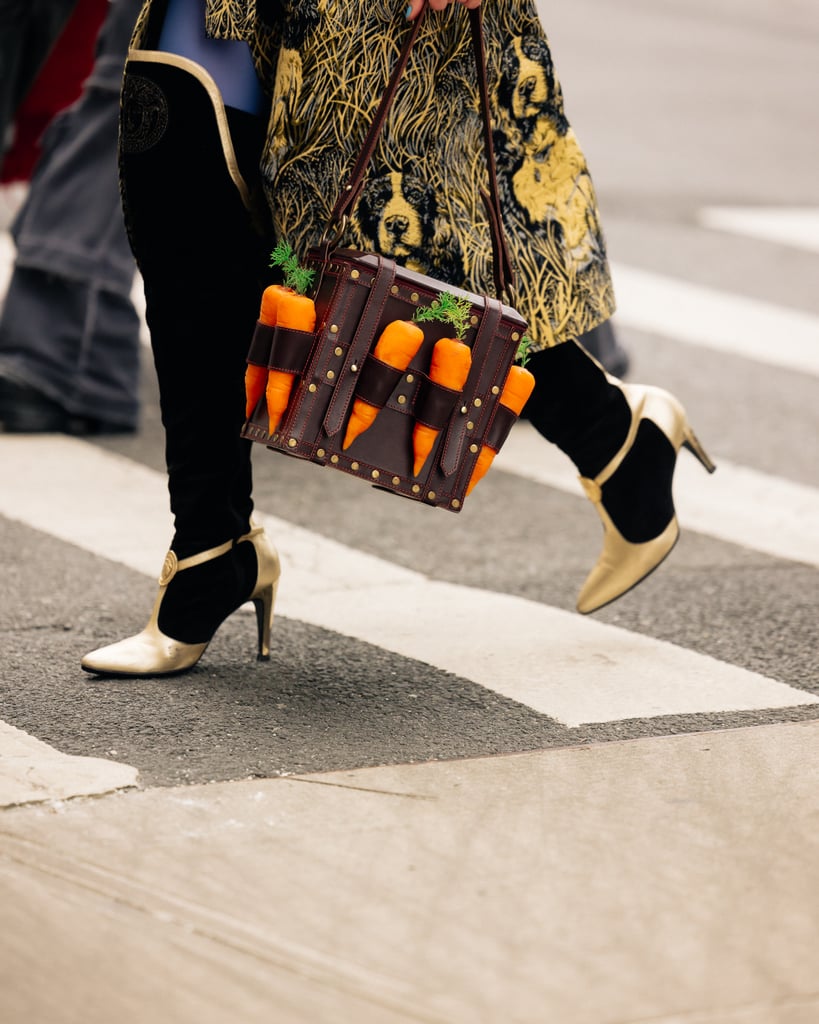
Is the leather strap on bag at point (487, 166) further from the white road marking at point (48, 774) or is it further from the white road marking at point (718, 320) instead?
the white road marking at point (718, 320)

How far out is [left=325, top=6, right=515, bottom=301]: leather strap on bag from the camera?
9.25 ft

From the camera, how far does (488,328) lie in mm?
2830

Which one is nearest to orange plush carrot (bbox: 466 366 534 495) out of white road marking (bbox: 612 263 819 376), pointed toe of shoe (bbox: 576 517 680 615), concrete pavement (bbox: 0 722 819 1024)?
concrete pavement (bbox: 0 722 819 1024)

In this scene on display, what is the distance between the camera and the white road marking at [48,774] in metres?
2.58

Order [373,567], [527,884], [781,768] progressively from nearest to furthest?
1. [527,884]
2. [781,768]
3. [373,567]

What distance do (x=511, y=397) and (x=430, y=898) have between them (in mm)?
888

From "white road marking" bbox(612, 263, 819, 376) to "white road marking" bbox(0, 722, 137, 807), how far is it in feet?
13.4

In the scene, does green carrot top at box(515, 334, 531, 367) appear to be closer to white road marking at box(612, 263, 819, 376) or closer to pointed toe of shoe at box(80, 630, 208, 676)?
pointed toe of shoe at box(80, 630, 208, 676)

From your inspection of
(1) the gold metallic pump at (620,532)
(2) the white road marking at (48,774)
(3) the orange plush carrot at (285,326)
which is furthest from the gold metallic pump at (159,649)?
(1) the gold metallic pump at (620,532)

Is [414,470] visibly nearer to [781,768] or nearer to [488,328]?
[488,328]

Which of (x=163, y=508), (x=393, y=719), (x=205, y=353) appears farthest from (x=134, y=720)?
(x=163, y=508)

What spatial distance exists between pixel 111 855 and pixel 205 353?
93cm

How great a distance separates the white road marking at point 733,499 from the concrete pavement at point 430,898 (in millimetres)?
1656

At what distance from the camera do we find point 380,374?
2.77 m
